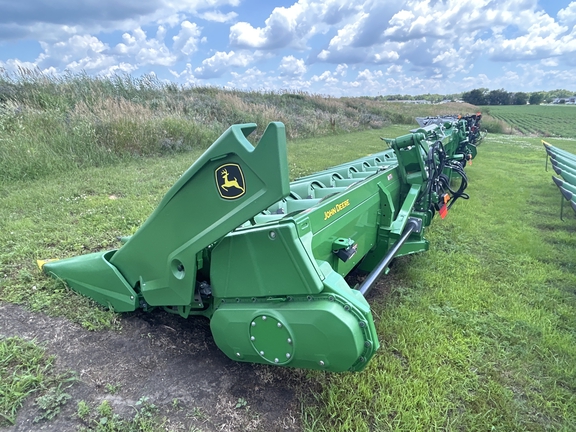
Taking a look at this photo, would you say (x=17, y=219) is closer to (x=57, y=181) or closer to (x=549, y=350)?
(x=57, y=181)

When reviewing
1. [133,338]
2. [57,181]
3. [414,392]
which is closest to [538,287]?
[414,392]

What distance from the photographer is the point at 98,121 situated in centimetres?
843

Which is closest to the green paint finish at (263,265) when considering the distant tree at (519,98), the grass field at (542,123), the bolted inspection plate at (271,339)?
the bolted inspection plate at (271,339)

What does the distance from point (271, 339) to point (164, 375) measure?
0.78 metres

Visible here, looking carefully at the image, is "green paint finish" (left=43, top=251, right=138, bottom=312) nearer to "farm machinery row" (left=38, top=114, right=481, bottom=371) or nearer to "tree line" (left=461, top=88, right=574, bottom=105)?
"farm machinery row" (left=38, top=114, right=481, bottom=371)

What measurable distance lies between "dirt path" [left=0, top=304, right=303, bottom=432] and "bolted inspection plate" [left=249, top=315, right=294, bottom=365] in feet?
1.04

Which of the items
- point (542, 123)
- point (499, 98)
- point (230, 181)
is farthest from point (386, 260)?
point (499, 98)

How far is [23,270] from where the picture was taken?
10.7ft

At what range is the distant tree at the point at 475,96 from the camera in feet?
192

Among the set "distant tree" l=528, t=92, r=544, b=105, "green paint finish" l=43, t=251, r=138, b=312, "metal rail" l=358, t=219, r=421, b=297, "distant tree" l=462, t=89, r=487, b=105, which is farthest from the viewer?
"distant tree" l=528, t=92, r=544, b=105

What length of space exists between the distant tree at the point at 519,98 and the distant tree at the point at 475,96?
11265 mm

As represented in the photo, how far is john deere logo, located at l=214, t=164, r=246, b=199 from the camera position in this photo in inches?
69.8

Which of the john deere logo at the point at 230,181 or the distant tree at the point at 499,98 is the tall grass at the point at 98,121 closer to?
the john deere logo at the point at 230,181

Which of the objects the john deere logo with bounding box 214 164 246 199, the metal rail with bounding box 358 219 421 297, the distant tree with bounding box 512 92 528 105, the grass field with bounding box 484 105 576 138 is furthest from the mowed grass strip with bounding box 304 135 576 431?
the distant tree with bounding box 512 92 528 105
